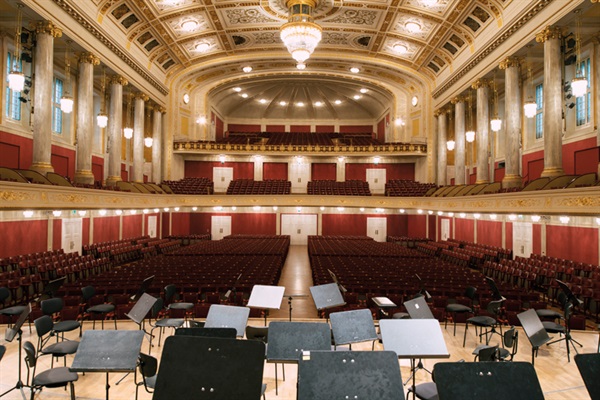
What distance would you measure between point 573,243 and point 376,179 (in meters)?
18.6

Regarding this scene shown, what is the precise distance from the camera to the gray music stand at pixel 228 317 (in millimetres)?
5355

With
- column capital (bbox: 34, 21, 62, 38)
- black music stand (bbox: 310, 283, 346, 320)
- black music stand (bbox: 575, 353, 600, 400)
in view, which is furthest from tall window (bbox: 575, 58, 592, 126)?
column capital (bbox: 34, 21, 62, 38)

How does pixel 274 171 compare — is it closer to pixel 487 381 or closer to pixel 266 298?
pixel 266 298

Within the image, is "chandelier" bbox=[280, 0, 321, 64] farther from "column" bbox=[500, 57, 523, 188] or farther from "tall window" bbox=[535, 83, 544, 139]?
"tall window" bbox=[535, 83, 544, 139]

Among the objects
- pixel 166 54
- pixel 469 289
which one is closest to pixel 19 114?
pixel 166 54

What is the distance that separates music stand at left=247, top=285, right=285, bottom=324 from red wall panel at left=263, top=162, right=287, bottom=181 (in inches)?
1016

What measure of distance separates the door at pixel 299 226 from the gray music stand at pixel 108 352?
24.7m

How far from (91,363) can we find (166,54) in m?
25.0

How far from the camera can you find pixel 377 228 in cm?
2938

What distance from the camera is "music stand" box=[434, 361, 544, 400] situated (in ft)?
9.91

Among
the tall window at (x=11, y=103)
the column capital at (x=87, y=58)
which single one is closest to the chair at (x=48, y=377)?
the tall window at (x=11, y=103)

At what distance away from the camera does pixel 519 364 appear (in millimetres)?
3074

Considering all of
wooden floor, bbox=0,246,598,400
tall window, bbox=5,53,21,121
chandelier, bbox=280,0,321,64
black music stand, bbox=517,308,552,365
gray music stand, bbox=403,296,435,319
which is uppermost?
chandelier, bbox=280,0,321,64

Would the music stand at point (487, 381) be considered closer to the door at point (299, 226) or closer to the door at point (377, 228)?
the door at point (299, 226)
